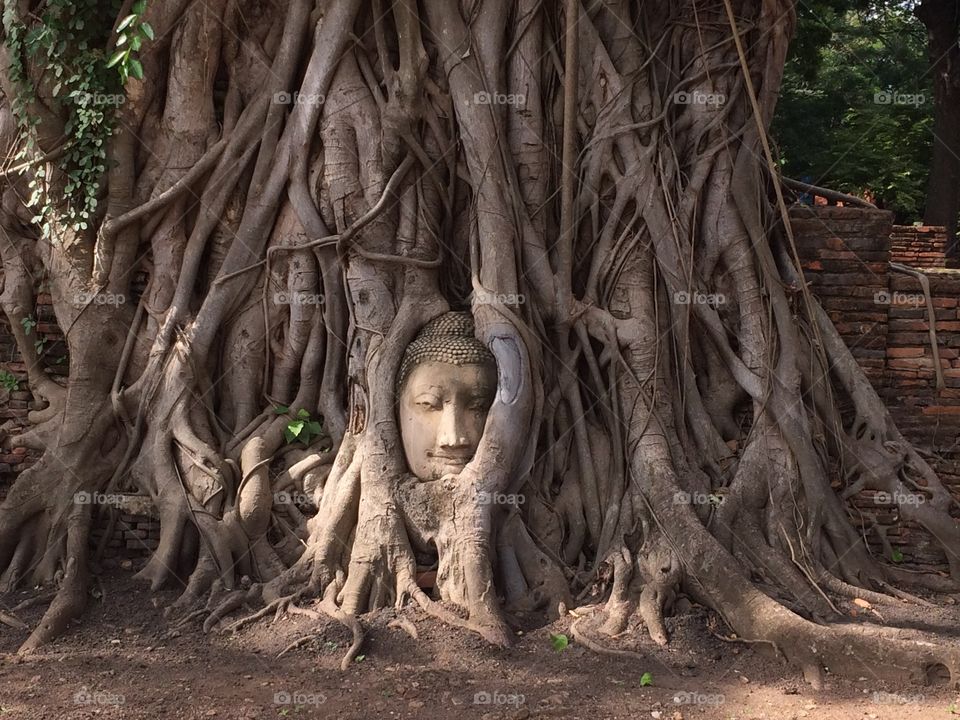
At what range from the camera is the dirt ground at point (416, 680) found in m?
3.63

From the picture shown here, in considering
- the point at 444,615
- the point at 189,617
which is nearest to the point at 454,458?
the point at 444,615

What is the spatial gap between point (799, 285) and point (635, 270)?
37.9 inches

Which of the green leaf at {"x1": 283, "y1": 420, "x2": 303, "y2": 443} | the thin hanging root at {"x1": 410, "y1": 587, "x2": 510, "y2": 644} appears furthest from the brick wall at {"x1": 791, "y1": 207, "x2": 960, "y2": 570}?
the green leaf at {"x1": 283, "y1": 420, "x2": 303, "y2": 443}

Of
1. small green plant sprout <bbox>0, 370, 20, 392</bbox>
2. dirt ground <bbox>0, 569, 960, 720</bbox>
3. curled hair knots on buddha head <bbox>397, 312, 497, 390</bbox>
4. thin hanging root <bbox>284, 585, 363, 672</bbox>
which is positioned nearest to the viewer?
dirt ground <bbox>0, 569, 960, 720</bbox>

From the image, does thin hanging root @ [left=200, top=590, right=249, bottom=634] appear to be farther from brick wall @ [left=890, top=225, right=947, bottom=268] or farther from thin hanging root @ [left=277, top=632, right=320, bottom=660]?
brick wall @ [left=890, top=225, right=947, bottom=268]

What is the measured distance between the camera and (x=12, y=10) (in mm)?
5051

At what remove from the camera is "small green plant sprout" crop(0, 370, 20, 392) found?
18.0 ft

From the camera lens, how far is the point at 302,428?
16.5 feet

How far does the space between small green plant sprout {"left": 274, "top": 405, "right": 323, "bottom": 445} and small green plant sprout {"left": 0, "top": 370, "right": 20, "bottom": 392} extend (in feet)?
5.47

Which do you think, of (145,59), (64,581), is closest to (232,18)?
(145,59)

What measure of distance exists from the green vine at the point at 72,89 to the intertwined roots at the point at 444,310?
5 centimetres

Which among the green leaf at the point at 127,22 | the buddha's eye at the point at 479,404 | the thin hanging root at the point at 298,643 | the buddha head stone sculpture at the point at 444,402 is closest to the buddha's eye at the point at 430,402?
the buddha head stone sculpture at the point at 444,402

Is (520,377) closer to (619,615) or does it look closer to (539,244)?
(539,244)

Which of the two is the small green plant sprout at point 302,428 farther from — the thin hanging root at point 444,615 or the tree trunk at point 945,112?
the tree trunk at point 945,112
